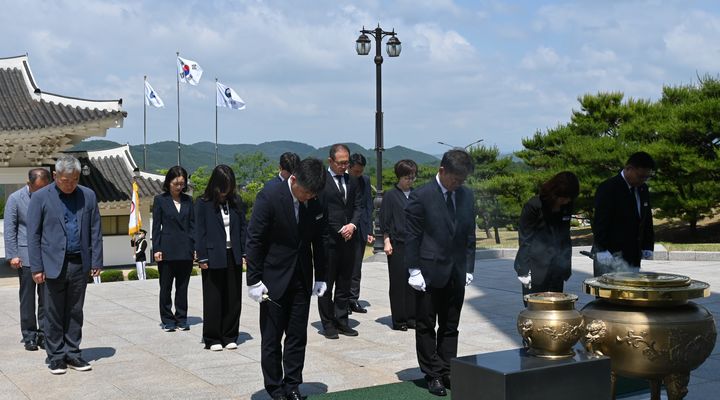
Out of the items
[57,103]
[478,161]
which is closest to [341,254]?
[57,103]

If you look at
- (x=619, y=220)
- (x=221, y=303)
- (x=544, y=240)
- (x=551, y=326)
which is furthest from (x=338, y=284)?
(x=551, y=326)

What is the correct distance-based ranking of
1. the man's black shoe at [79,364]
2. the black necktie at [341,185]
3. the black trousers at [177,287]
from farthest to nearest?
the black trousers at [177,287], the black necktie at [341,185], the man's black shoe at [79,364]

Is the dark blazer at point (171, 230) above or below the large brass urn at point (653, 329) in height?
Result: above

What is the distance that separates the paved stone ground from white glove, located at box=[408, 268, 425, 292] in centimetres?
95

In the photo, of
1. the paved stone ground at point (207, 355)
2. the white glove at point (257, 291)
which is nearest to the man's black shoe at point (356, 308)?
the paved stone ground at point (207, 355)

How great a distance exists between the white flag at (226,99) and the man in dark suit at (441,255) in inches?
1255

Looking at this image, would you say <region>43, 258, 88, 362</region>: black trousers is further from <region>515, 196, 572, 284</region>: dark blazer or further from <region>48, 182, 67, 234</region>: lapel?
<region>515, 196, 572, 284</region>: dark blazer

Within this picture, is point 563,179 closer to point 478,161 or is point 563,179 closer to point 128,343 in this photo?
→ point 128,343

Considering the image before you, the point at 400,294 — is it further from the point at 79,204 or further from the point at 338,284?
the point at 79,204

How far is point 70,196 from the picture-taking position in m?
6.25

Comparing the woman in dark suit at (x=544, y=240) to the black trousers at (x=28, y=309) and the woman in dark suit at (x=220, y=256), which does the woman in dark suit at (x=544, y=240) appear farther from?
the black trousers at (x=28, y=309)

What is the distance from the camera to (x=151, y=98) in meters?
39.8

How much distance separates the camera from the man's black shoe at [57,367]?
609 centimetres

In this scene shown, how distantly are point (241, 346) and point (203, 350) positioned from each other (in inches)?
13.5
